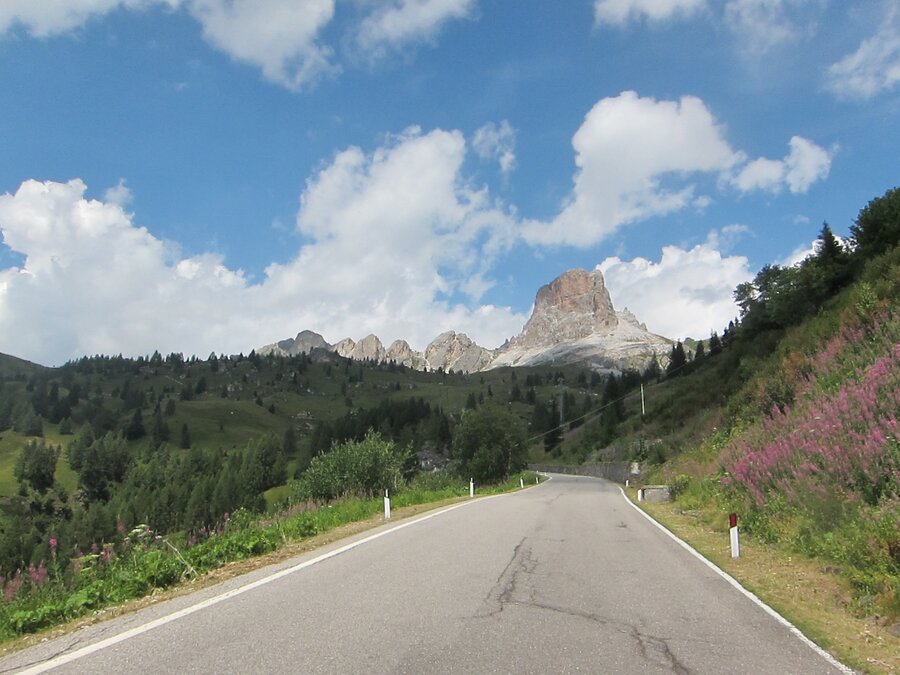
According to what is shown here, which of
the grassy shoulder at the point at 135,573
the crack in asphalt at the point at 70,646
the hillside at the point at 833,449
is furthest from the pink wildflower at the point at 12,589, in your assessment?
the hillside at the point at 833,449

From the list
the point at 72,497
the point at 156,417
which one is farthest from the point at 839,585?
the point at 156,417

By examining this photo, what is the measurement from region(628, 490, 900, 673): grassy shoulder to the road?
318 mm

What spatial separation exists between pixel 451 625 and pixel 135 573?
497 cm

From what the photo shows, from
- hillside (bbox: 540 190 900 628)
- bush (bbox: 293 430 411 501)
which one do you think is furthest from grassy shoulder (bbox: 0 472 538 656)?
bush (bbox: 293 430 411 501)

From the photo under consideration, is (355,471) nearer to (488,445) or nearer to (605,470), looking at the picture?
(488,445)

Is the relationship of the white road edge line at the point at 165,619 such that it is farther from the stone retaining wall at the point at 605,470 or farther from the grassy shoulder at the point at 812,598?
the stone retaining wall at the point at 605,470

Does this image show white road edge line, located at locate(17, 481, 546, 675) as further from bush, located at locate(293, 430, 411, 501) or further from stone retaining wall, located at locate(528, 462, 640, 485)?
stone retaining wall, located at locate(528, 462, 640, 485)

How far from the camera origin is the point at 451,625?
5.89 meters

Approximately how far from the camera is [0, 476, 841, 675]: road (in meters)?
4.89

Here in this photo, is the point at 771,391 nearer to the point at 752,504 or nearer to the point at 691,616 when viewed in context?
the point at 752,504

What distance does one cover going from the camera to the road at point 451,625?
16.0 ft

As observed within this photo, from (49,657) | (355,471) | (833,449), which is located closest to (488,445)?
(355,471)

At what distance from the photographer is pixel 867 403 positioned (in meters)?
12.1

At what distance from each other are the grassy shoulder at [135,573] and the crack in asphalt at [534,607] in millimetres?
3969
